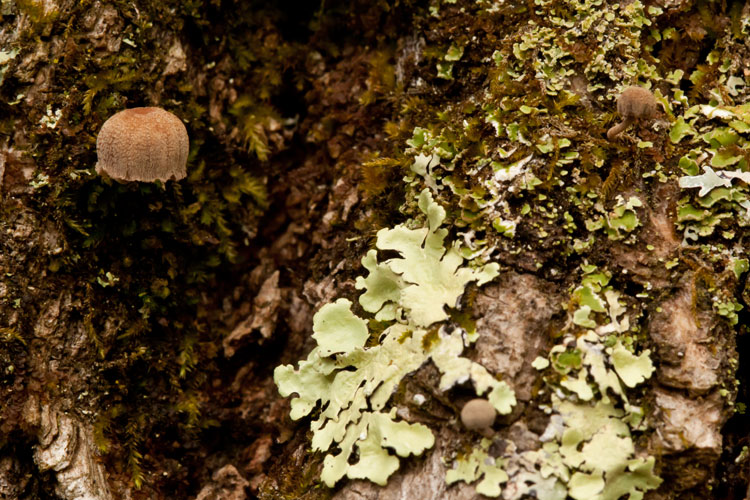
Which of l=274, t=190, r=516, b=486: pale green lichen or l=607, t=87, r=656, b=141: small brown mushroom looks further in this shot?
l=607, t=87, r=656, b=141: small brown mushroom

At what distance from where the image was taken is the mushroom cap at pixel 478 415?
7.24 ft

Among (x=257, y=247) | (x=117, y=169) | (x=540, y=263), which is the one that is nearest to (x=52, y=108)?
(x=117, y=169)

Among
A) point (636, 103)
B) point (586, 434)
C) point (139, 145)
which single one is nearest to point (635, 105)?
point (636, 103)

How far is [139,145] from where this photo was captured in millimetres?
2756

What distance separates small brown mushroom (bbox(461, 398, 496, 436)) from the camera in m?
2.21

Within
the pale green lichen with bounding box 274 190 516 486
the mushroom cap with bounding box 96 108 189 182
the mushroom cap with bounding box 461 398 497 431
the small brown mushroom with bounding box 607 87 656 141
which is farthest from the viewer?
the mushroom cap with bounding box 96 108 189 182

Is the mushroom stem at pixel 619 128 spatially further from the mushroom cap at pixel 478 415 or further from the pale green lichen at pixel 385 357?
the mushroom cap at pixel 478 415

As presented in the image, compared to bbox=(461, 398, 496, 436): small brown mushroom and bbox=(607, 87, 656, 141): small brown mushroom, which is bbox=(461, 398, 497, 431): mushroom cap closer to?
bbox=(461, 398, 496, 436): small brown mushroom

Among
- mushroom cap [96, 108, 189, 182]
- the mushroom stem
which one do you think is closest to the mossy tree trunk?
the mushroom stem

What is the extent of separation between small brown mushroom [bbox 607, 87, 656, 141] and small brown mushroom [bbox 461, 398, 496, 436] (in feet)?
4.20

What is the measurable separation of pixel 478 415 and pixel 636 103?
1365 mm

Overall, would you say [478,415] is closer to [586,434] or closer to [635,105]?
[586,434]

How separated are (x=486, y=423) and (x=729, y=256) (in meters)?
1.23

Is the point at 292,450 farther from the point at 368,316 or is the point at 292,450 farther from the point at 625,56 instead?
the point at 625,56
